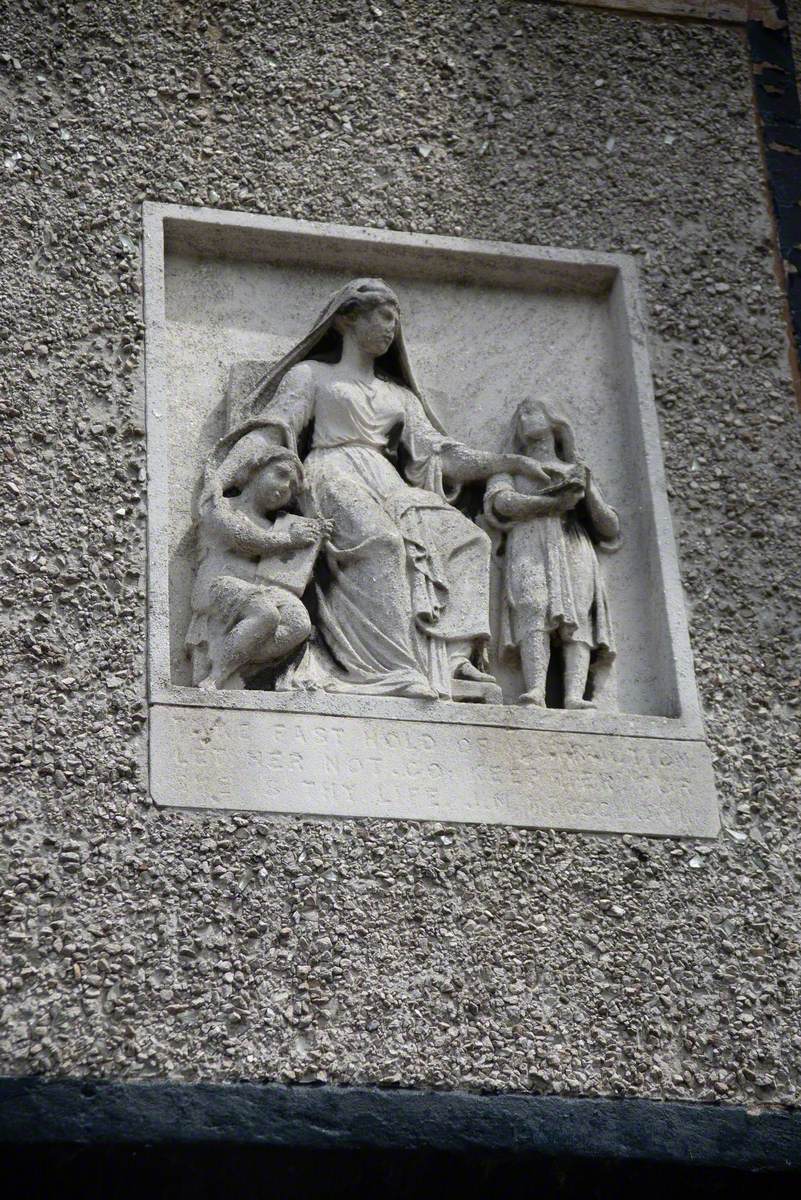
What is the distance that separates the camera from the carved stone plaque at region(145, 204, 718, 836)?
18.8 feet

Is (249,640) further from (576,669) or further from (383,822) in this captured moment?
(576,669)

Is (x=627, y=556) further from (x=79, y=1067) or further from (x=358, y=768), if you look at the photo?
(x=79, y=1067)

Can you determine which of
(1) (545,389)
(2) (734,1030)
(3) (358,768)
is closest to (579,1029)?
(2) (734,1030)

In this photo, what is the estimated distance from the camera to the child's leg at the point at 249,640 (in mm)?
5738

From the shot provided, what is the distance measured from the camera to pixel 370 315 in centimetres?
638

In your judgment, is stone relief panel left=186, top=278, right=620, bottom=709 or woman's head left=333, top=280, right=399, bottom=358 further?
woman's head left=333, top=280, right=399, bottom=358

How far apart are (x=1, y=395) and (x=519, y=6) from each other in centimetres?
229

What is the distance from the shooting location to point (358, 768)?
5680mm

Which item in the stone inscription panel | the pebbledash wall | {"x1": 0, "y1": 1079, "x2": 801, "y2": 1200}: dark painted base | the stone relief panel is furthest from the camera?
the stone relief panel

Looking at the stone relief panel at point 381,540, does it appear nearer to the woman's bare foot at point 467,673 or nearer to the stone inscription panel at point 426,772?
the woman's bare foot at point 467,673

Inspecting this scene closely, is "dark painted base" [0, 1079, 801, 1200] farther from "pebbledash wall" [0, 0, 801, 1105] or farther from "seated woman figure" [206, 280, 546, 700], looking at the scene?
"seated woman figure" [206, 280, 546, 700]

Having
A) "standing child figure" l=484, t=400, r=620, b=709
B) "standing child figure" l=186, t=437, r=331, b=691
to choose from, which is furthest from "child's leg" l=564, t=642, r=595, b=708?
"standing child figure" l=186, t=437, r=331, b=691

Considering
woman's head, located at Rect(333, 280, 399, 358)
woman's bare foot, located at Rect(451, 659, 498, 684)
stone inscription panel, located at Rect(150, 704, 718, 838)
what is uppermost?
woman's head, located at Rect(333, 280, 399, 358)

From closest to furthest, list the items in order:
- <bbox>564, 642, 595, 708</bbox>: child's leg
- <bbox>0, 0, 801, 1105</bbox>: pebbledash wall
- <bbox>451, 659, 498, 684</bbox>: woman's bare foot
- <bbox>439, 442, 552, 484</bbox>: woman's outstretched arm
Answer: <bbox>0, 0, 801, 1105</bbox>: pebbledash wall, <bbox>451, 659, 498, 684</bbox>: woman's bare foot, <bbox>564, 642, 595, 708</bbox>: child's leg, <bbox>439, 442, 552, 484</bbox>: woman's outstretched arm
